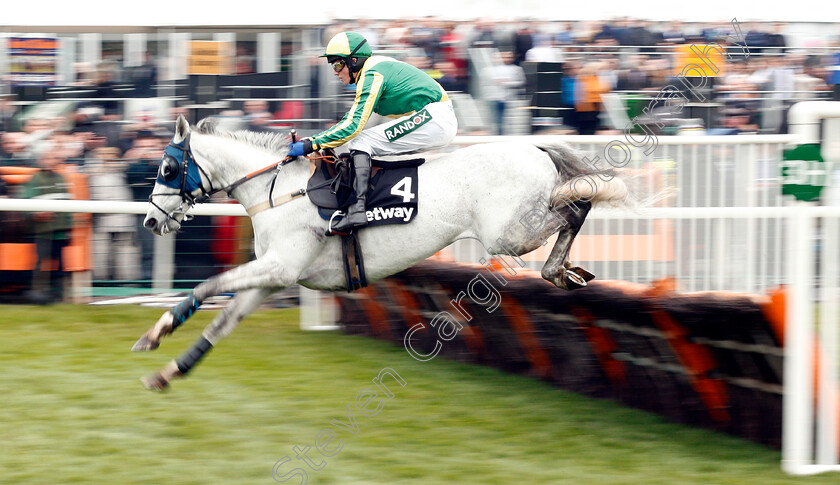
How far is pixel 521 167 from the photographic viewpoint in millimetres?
5660

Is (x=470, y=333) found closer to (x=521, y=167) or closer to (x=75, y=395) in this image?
(x=521, y=167)

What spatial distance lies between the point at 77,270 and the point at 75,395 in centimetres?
308

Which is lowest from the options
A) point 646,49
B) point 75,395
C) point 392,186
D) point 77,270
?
point 75,395

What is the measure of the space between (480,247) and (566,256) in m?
1.74

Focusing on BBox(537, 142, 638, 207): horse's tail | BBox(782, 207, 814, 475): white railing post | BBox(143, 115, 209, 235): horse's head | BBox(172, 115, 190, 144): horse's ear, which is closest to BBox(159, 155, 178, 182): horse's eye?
BBox(143, 115, 209, 235): horse's head

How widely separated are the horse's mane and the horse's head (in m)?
0.18

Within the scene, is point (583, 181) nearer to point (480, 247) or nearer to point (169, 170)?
point (480, 247)

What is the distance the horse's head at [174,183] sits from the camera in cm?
582

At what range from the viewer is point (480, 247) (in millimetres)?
7324

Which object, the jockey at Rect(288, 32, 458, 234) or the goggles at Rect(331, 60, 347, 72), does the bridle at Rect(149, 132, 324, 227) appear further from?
the goggles at Rect(331, 60, 347, 72)

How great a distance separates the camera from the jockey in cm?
557

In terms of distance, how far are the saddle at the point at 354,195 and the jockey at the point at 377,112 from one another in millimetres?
68

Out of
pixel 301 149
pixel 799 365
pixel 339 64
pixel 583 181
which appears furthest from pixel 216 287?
pixel 799 365

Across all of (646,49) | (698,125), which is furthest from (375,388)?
(646,49)
